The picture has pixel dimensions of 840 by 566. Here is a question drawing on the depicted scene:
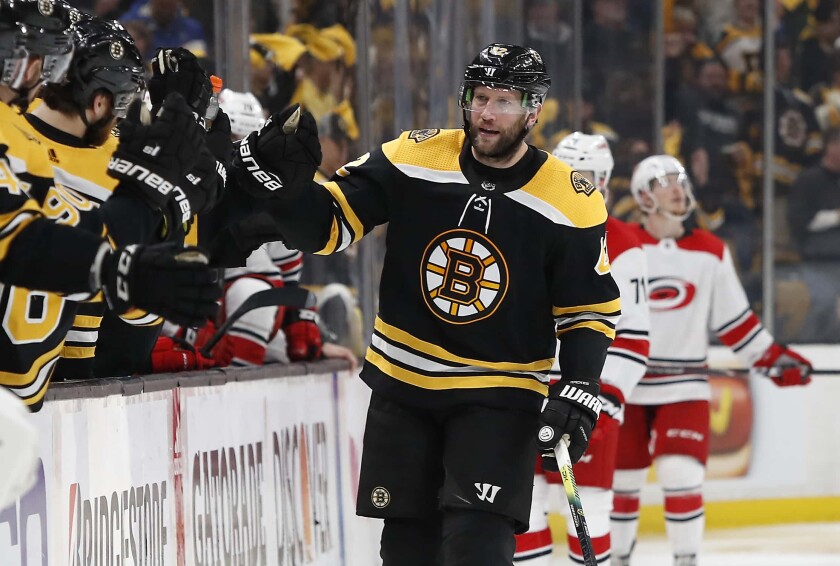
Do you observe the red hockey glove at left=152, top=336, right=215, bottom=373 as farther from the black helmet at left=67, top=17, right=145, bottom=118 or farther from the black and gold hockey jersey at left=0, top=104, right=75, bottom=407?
the black and gold hockey jersey at left=0, top=104, right=75, bottom=407

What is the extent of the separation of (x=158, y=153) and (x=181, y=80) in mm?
539

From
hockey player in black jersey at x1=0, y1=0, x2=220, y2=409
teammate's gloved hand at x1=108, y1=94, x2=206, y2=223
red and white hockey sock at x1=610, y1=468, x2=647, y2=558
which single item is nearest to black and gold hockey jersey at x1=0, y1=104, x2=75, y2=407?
hockey player in black jersey at x1=0, y1=0, x2=220, y2=409

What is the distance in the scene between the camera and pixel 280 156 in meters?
2.91

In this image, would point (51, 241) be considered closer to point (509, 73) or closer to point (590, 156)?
point (509, 73)

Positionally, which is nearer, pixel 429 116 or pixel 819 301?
pixel 429 116

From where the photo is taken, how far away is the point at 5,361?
2.49 meters

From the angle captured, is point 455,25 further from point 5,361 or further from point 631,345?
point 5,361

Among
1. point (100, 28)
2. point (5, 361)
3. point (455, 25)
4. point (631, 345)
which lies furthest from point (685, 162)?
point (5, 361)

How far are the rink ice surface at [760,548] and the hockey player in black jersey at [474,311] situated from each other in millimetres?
2875

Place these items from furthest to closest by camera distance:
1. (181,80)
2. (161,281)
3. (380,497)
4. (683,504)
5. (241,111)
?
(683,504) < (241,111) < (380,497) < (181,80) < (161,281)

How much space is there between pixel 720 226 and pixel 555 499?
2834 mm

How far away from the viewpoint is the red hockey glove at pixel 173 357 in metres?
3.61

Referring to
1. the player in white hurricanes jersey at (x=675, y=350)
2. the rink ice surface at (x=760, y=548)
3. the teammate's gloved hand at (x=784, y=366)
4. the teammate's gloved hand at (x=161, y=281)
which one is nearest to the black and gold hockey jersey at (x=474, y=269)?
the teammate's gloved hand at (x=161, y=281)

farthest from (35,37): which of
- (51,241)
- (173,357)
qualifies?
(173,357)
